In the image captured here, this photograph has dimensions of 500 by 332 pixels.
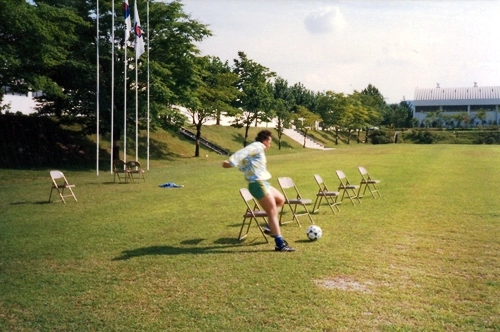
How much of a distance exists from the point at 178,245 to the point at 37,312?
133 inches

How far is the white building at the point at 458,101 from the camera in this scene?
10681 centimetres

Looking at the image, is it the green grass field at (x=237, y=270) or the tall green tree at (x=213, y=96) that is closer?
the green grass field at (x=237, y=270)

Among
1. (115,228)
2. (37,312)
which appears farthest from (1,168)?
(37,312)

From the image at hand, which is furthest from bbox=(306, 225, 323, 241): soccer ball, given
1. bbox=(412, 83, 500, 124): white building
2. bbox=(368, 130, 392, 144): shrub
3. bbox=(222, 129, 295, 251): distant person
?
bbox=(412, 83, 500, 124): white building

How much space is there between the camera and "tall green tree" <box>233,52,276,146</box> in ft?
157

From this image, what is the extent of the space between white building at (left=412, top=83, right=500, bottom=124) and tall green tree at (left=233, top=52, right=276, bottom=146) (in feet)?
222

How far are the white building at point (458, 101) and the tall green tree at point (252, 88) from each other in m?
67.7

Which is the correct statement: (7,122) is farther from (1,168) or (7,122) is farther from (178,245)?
(178,245)

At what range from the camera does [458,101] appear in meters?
110

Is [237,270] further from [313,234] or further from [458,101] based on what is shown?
[458,101]

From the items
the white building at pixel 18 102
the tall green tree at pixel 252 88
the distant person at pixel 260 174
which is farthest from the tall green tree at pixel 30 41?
the tall green tree at pixel 252 88

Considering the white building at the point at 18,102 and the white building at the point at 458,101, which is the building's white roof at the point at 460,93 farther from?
the white building at the point at 18,102

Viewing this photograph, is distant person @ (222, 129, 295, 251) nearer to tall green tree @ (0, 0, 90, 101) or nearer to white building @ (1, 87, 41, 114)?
tall green tree @ (0, 0, 90, 101)

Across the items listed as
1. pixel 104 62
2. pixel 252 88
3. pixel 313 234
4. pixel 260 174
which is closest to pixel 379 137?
pixel 252 88
